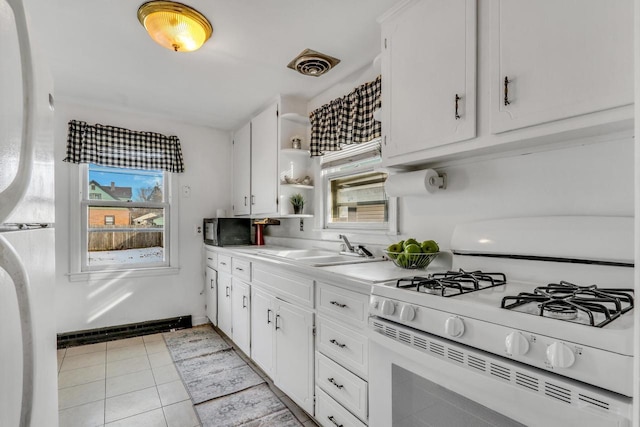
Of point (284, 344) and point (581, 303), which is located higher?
point (581, 303)

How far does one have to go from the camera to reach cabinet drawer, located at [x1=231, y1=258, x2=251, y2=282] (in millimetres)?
2603

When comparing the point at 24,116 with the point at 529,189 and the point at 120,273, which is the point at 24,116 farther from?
the point at 120,273

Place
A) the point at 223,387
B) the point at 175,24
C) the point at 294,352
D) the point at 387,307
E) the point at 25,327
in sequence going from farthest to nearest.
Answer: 1. the point at 223,387
2. the point at 294,352
3. the point at 175,24
4. the point at 387,307
5. the point at 25,327

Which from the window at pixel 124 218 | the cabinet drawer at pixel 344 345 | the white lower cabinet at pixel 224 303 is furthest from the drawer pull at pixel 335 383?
the window at pixel 124 218

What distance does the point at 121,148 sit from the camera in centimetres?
329

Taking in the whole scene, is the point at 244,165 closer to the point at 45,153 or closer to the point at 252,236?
the point at 252,236

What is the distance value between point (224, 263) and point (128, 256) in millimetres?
1149

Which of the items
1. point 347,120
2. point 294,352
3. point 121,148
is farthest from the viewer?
point 121,148

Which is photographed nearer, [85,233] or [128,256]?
[85,233]

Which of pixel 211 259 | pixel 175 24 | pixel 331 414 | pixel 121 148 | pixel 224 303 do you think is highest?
pixel 175 24

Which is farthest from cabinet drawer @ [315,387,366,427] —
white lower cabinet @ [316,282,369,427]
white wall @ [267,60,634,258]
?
white wall @ [267,60,634,258]

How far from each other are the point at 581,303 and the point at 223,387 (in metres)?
2.22

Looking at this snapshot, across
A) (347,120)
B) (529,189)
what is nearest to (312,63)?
(347,120)

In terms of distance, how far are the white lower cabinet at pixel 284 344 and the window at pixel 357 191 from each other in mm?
817
